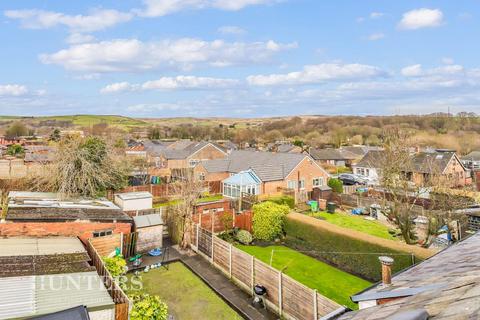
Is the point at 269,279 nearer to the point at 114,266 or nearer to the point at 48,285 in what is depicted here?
the point at 114,266

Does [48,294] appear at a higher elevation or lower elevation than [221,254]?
higher

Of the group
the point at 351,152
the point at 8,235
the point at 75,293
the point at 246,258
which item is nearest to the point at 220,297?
the point at 246,258

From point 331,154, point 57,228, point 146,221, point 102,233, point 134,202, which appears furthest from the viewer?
point 331,154

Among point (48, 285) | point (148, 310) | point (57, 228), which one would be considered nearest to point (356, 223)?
point (148, 310)

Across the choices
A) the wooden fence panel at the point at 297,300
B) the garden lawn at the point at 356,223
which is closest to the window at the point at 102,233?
the wooden fence panel at the point at 297,300

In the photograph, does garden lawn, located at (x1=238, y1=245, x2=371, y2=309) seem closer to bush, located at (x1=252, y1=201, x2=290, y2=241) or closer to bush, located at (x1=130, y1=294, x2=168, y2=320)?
bush, located at (x1=252, y1=201, x2=290, y2=241)

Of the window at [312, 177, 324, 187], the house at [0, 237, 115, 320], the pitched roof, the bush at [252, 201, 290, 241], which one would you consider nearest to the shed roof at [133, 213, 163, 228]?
the house at [0, 237, 115, 320]

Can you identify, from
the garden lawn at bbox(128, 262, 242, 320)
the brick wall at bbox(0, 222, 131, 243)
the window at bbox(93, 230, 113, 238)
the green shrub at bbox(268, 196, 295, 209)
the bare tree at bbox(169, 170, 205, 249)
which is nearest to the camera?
the garden lawn at bbox(128, 262, 242, 320)

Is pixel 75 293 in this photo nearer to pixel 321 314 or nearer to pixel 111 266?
pixel 111 266
